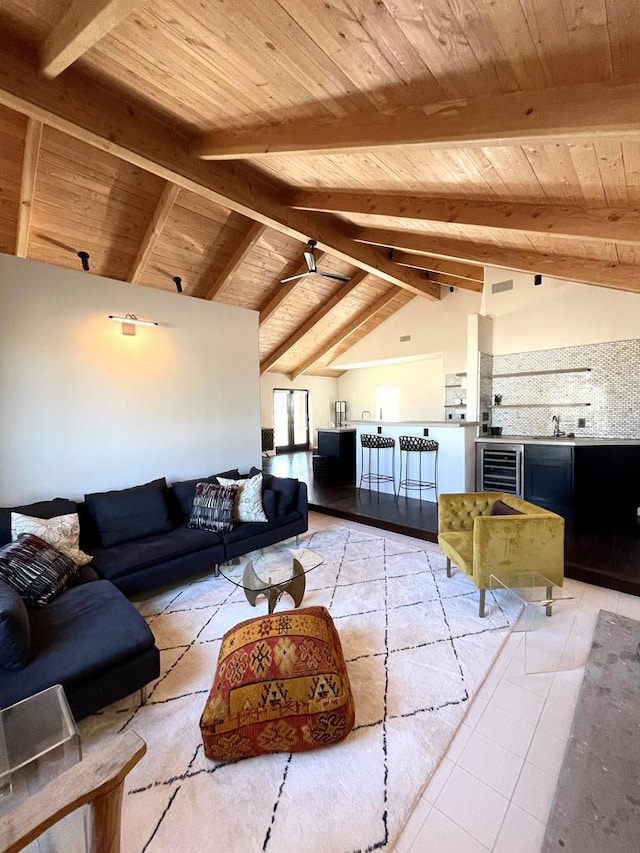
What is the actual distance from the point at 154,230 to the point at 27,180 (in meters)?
1.26

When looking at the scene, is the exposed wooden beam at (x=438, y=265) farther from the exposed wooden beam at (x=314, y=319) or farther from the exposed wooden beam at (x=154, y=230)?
the exposed wooden beam at (x=154, y=230)

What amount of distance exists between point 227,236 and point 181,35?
3.73 metres

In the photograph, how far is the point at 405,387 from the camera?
10773 mm

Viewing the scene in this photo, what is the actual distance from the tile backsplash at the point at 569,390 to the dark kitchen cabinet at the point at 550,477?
1.08 metres

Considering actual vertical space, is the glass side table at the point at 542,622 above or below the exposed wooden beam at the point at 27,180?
below

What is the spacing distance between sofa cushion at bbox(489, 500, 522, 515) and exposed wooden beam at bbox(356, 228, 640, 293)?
2.67 metres

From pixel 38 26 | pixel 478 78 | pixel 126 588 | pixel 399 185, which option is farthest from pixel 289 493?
pixel 38 26

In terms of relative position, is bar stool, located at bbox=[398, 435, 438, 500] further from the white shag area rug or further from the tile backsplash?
the white shag area rug

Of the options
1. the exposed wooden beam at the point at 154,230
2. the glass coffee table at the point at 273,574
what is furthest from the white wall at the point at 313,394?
the glass coffee table at the point at 273,574

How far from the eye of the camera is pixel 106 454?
3703 mm

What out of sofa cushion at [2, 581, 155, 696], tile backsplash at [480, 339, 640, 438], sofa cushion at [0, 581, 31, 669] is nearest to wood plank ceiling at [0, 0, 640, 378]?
tile backsplash at [480, 339, 640, 438]

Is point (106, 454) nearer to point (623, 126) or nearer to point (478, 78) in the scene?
point (478, 78)

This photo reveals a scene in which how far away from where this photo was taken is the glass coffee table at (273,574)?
2.62m

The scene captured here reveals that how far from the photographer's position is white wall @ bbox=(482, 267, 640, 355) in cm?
516
